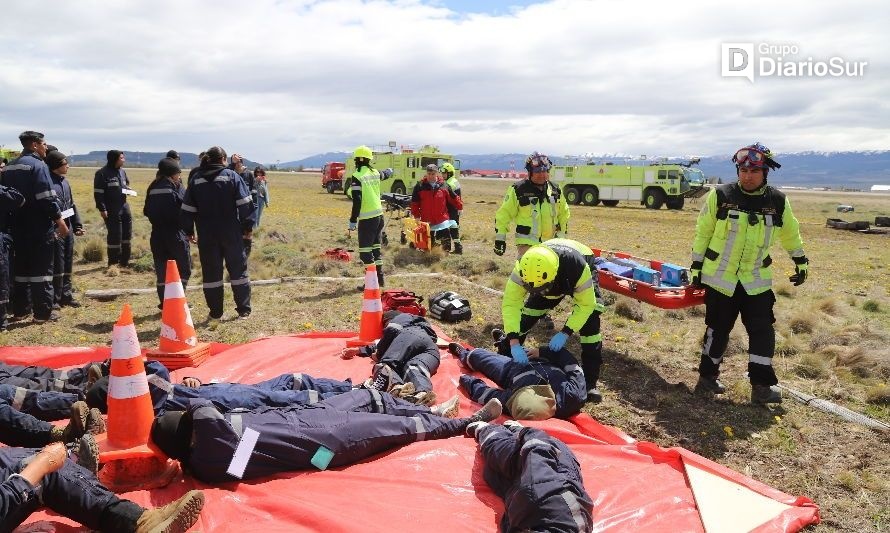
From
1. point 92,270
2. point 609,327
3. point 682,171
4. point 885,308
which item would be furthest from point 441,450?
point 682,171

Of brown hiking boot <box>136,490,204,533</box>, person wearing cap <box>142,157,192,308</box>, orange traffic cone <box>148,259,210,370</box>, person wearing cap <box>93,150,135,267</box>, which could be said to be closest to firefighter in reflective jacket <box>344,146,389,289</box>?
person wearing cap <box>142,157,192,308</box>

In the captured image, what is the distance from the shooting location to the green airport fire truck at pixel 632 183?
29484 millimetres

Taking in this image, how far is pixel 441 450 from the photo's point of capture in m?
→ 3.86

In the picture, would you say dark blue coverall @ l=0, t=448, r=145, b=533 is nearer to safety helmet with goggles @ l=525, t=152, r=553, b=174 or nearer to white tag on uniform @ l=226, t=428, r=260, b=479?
white tag on uniform @ l=226, t=428, r=260, b=479

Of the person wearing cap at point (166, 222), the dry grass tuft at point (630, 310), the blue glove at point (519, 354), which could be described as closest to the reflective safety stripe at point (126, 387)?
the blue glove at point (519, 354)

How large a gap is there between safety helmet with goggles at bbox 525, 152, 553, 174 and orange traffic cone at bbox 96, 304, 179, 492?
176 inches

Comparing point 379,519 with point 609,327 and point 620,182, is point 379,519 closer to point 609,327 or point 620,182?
point 609,327

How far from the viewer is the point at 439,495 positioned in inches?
133

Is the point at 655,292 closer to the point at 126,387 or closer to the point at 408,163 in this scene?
the point at 126,387

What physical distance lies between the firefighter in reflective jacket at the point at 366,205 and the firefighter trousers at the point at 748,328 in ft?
16.5

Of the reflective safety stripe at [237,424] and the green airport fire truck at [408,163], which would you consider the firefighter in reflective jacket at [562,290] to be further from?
the green airport fire truck at [408,163]

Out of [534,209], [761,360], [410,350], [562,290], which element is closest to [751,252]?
[761,360]

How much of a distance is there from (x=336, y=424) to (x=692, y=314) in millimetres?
6033

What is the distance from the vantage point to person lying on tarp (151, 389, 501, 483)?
3.37 meters
